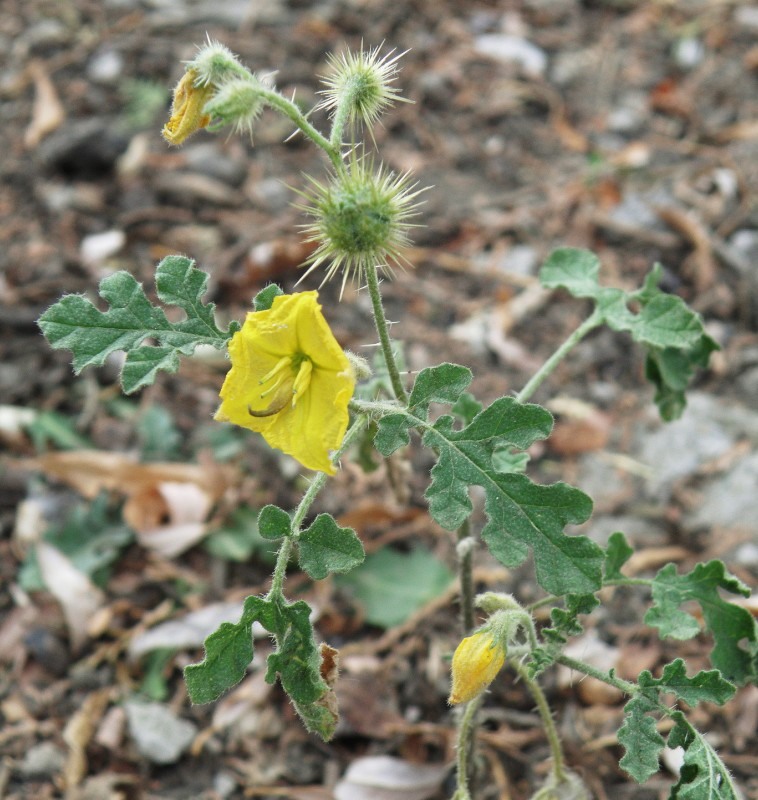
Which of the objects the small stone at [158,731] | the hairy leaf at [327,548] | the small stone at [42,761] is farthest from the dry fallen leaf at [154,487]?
the hairy leaf at [327,548]

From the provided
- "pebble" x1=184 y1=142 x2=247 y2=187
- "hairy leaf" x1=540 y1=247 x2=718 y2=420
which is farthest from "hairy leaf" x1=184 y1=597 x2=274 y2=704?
"pebble" x1=184 y1=142 x2=247 y2=187

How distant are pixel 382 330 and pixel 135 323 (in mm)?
516

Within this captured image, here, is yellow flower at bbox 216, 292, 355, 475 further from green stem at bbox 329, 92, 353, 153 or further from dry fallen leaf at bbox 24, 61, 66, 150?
dry fallen leaf at bbox 24, 61, 66, 150

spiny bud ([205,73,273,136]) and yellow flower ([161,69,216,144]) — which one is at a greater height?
yellow flower ([161,69,216,144])

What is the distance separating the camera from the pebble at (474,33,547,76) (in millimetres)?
4773

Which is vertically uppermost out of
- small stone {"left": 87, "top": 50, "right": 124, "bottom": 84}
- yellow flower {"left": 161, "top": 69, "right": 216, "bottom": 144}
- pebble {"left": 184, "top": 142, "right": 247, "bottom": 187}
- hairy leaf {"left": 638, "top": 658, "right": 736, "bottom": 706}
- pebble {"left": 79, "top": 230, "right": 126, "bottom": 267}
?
small stone {"left": 87, "top": 50, "right": 124, "bottom": 84}

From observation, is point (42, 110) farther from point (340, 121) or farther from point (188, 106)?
point (340, 121)

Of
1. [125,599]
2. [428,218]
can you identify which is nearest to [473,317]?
[428,218]

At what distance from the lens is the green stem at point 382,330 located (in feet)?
5.84

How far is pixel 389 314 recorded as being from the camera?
3799 millimetres

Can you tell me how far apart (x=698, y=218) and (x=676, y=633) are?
2.54 meters

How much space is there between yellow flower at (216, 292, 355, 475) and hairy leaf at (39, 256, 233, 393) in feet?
0.44

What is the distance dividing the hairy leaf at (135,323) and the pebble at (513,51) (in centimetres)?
335

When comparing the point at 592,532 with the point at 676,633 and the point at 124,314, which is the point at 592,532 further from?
the point at 124,314
